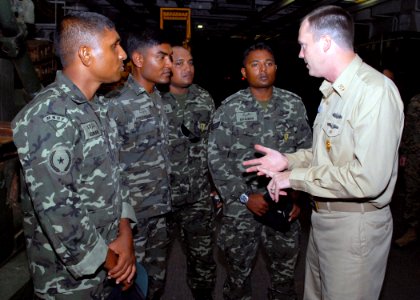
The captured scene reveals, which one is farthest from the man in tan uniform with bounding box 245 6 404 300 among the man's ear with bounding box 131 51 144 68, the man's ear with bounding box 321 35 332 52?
the man's ear with bounding box 131 51 144 68

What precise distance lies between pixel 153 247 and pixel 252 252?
2.36ft

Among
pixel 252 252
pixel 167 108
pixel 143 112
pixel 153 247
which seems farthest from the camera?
pixel 167 108

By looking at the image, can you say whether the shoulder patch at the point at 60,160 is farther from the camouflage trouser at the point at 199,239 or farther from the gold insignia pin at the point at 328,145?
the camouflage trouser at the point at 199,239

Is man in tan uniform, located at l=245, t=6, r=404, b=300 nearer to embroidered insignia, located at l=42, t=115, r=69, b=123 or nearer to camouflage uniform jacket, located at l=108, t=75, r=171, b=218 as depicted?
camouflage uniform jacket, located at l=108, t=75, r=171, b=218

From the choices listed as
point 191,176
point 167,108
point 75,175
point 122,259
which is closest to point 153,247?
point 191,176

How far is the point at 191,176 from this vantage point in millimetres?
2980

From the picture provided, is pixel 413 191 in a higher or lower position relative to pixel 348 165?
lower

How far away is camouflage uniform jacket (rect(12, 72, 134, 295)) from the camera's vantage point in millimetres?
1430

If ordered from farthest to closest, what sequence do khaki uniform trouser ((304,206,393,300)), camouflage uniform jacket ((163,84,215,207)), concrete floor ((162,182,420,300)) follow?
concrete floor ((162,182,420,300)), camouflage uniform jacket ((163,84,215,207)), khaki uniform trouser ((304,206,393,300))

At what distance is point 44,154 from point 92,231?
0.38 meters

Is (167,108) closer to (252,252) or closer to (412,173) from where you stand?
(252,252)

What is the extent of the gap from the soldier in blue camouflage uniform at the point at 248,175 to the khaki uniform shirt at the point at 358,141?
868 millimetres

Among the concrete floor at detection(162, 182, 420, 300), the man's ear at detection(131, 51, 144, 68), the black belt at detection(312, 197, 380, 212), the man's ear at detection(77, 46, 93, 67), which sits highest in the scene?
the man's ear at detection(131, 51, 144, 68)

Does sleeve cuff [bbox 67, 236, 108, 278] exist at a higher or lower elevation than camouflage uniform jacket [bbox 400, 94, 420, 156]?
lower
